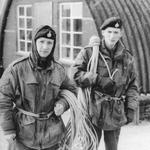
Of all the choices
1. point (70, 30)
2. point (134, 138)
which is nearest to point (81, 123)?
point (134, 138)

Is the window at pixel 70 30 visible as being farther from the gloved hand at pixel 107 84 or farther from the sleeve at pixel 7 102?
the sleeve at pixel 7 102

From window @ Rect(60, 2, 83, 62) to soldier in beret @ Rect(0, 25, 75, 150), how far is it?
5.65 meters

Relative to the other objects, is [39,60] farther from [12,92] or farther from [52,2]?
[52,2]

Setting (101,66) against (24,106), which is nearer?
(24,106)

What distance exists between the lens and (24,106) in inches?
119

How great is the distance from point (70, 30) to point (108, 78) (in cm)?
544

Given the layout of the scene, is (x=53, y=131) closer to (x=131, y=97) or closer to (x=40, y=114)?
(x=40, y=114)

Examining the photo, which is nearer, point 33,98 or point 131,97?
point 33,98

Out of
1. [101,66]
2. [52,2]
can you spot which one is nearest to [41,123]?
[101,66]

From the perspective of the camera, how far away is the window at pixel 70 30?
877cm

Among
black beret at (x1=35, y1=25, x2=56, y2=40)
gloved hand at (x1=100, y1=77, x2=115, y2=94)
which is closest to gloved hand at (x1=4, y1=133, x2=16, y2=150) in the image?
black beret at (x1=35, y1=25, x2=56, y2=40)

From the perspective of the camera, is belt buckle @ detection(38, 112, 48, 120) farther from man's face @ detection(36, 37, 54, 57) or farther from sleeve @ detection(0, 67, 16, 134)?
man's face @ detection(36, 37, 54, 57)

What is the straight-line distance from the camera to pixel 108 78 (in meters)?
3.76

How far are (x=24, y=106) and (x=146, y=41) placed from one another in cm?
488
